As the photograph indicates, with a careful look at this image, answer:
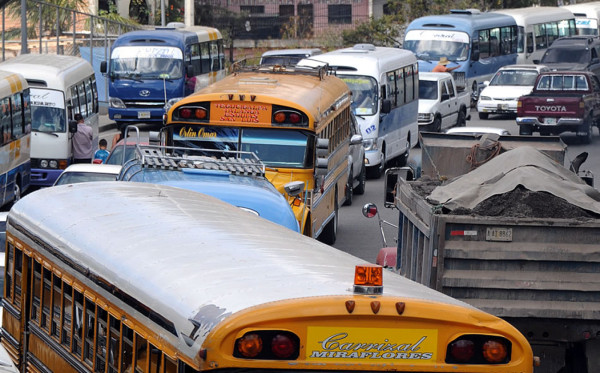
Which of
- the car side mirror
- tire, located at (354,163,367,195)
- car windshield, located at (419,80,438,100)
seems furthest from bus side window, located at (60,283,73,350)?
car windshield, located at (419,80,438,100)

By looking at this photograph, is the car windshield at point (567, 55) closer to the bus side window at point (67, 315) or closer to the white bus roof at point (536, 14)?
the white bus roof at point (536, 14)

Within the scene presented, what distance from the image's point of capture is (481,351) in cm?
527

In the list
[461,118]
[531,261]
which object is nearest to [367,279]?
[531,261]

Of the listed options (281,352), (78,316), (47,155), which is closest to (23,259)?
(78,316)

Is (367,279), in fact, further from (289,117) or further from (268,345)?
(289,117)

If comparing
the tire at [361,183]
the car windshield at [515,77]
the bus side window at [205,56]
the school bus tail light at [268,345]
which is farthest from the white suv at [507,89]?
the school bus tail light at [268,345]

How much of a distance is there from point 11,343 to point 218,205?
7.22ft

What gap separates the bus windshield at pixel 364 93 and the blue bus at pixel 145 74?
904 centimetres

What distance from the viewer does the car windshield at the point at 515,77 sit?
35969mm

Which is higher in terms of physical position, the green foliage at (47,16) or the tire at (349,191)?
the green foliage at (47,16)

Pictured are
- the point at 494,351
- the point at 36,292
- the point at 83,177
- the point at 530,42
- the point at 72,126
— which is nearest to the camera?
the point at 494,351

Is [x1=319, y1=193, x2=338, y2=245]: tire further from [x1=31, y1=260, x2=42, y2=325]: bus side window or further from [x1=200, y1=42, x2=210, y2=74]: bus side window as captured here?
[x1=200, y1=42, x2=210, y2=74]: bus side window

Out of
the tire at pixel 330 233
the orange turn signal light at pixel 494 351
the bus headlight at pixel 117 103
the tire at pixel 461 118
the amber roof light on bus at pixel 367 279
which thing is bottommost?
the tire at pixel 330 233

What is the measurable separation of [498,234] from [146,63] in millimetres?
24736
